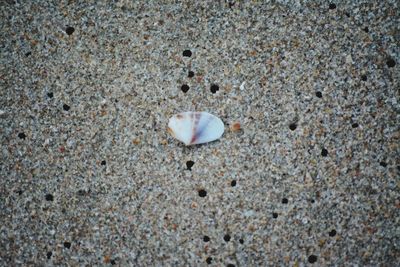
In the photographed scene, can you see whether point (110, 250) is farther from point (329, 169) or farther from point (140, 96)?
point (329, 169)

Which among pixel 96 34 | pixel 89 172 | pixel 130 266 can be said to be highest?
pixel 96 34

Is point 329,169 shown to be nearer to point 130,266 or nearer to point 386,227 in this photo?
point 386,227

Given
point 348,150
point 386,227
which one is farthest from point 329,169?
point 386,227

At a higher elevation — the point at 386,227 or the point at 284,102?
the point at 284,102

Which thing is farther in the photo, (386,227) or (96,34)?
(96,34)
